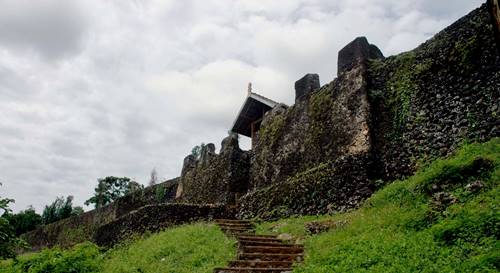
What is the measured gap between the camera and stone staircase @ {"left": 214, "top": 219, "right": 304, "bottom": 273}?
322 inches

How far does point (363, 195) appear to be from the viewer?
11156mm

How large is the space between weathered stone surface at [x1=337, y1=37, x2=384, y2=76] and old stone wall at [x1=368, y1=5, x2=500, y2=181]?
1.16 m

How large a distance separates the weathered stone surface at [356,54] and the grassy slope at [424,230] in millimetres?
5444

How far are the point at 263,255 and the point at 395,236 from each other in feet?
10.0

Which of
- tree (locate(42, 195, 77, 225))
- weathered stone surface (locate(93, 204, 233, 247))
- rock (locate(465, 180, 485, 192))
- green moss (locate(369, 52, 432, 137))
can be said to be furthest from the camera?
tree (locate(42, 195, 77, 225))

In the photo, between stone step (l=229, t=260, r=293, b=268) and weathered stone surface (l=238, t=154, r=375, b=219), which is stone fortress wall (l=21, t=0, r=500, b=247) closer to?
weathered stone surface (l=238, t=154, r=375, b=219)

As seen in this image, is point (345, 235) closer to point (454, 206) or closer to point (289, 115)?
point (454, 206)

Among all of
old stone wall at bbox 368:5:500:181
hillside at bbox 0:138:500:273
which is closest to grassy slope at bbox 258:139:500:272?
hillside at bbox 0:138:500:273

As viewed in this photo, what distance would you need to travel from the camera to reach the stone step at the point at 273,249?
9.27m

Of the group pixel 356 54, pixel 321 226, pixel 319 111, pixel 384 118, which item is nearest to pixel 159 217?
pixel 319 111

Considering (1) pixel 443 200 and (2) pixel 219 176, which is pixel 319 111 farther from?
(1) pixel 443 200

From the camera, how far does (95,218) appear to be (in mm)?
28844

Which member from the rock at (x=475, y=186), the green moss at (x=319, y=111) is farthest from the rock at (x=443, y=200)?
the green moss at (x=319, y=111)

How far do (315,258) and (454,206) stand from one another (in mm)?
2629
